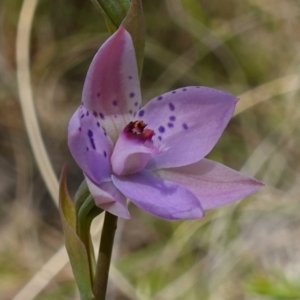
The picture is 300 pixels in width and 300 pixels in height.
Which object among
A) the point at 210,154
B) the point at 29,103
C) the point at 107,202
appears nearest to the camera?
the point at 107,202

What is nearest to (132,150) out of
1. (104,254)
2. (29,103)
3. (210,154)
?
(104,254)

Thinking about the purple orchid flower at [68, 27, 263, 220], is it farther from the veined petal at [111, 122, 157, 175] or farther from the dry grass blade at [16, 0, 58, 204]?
the dry grass blade at [16, 0, 58, 204]

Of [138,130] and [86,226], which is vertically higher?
[138,130]

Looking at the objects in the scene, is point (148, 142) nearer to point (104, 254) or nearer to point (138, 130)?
point (138, 130)

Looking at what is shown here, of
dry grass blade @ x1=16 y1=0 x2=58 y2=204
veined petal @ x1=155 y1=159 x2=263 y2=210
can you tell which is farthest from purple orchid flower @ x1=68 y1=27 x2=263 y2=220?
dry grass blade @ x1=16 y1=0 x2=58 y2=204

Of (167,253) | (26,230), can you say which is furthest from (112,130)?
(26,230)

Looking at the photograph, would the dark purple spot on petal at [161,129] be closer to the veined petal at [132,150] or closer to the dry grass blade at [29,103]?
the veined petal at [132,150]

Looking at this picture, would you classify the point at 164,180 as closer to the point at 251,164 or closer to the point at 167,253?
the point at 167,253

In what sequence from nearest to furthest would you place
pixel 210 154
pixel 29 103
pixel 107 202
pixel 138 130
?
1. pixel 107 202
2. pixel 138 130
3. pixel 29 103
4. pixel 210 154

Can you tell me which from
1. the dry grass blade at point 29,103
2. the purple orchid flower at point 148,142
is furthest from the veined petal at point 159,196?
the dry grass blade at point 29,103
